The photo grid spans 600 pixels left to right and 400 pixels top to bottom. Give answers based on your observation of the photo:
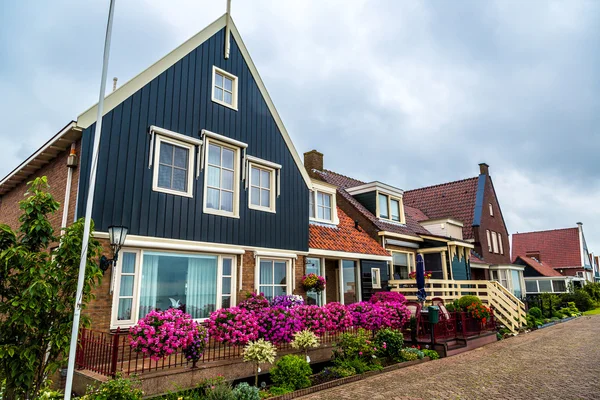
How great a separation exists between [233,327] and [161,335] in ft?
6.51

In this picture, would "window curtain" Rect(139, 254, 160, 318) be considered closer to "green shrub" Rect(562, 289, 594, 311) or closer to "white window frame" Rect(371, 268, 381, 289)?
"white window frame" Rect(371, 268, 381, 289)

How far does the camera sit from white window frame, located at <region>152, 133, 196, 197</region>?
420 inches

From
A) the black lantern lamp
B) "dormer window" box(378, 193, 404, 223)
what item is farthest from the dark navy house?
"dormer window" box(378, 193, 404, 223)

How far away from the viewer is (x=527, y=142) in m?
21.8

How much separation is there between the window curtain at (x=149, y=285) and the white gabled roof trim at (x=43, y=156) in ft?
11.9

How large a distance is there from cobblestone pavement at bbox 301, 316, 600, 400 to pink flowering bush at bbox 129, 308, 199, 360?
287 centimetres

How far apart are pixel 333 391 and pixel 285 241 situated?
5.88 metres

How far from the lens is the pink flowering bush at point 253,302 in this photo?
1133 cm

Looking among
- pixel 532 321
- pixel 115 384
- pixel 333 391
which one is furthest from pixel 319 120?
pixel 115 384

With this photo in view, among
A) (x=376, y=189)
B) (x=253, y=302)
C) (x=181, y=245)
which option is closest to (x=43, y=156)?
(x=181, y=245)

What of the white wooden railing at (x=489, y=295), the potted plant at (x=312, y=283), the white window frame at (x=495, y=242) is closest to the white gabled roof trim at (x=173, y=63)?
the potted plant at (x=312, y=283)

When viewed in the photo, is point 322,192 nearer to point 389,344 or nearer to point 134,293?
point 389,344

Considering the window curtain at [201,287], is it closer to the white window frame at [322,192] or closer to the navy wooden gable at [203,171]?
the navy wooden gable at [203,171]

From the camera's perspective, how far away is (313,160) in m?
22.7
